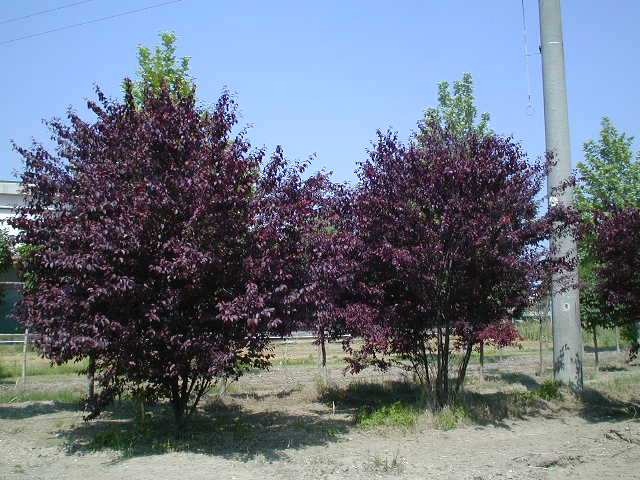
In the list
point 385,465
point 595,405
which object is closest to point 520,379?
point 595,405

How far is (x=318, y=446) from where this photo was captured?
8.88 meters

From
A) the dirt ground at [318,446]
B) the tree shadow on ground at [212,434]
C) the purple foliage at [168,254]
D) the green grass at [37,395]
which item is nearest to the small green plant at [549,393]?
the dirt ground at [318,446]

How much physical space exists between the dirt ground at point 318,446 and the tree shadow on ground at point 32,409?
2 cm

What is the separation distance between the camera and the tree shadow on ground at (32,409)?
439 inches

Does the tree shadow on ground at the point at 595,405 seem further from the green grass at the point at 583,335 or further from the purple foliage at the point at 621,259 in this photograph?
the green grass at the point at 583,335

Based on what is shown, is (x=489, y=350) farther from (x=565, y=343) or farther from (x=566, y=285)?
(x=566, y=285)

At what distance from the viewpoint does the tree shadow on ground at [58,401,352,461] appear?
8.62 meters

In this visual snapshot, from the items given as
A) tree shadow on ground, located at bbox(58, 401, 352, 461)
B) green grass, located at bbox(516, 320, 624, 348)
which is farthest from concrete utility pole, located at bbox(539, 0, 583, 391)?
green grass, located at bbox(516, 320, 624, 348)

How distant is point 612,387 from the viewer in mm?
14320

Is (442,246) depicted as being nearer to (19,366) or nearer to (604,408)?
(604,408)

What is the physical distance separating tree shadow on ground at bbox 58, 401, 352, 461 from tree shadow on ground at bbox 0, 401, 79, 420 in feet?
4.35

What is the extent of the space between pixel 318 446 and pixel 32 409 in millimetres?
6036

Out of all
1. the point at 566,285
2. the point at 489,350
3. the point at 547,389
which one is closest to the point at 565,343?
the point at 547,389

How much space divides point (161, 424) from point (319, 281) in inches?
144
